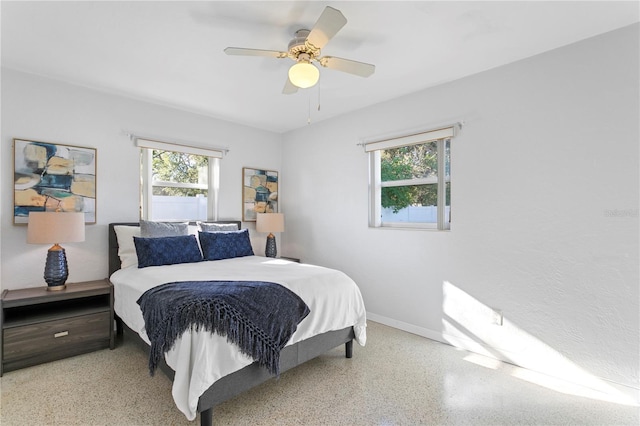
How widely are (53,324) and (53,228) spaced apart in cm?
77

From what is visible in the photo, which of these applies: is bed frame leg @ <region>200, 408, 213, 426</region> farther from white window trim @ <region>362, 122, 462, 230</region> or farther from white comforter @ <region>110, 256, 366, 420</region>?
white window trim @ <region>362, 122, 462, 230</region>

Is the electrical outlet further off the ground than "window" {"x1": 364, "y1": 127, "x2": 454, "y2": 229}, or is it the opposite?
"window" {"x1": 364, "y1": 127, "x2": 454, "y2": 229}

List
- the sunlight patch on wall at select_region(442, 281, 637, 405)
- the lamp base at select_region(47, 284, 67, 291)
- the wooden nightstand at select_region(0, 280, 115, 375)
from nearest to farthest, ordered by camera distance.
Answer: the sunlight patch on wall at select_region(442, 281, 637, 405) → the wooden nightstand at select_region(0, 280, 115, 375) → the lamp base at select_region(47, 284, 67, 291)

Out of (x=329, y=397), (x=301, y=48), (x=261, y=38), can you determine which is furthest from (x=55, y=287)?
(x=301, y=48)

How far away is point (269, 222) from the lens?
13.9 feet

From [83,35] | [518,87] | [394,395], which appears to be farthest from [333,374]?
[83,35]

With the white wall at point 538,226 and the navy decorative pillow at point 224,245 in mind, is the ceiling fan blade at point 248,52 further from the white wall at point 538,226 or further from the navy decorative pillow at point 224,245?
the navy decorative pillow at point 224,245

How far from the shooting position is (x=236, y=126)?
14.2 ft

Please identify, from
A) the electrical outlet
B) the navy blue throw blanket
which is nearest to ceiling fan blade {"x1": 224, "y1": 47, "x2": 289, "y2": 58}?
the navy blue throw blanket

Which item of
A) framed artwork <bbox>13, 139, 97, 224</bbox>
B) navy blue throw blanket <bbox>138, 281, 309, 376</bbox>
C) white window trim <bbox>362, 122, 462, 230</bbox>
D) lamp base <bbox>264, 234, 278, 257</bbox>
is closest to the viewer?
navy blue throw blanket <bbox>138, 281, 309, 376</bbox>

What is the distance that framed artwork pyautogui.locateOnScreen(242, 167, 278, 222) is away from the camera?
441cm

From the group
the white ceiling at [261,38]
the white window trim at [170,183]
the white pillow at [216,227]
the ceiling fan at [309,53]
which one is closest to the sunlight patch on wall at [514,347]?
the white ceiling at [261,38]

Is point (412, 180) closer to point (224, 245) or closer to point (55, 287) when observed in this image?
point (224, 245)

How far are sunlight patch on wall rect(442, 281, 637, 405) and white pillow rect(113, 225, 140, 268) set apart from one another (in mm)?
3048
